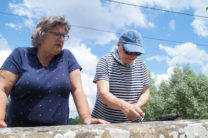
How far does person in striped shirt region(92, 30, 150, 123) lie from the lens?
236 cm

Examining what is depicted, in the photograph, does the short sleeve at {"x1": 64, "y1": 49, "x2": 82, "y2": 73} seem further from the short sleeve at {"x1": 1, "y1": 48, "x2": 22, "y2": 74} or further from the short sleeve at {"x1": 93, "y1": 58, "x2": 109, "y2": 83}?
the short sleeve at {"x1": 1, "y1": 48, "x2": 22, "y2": 74}

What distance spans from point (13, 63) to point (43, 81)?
0.29 m

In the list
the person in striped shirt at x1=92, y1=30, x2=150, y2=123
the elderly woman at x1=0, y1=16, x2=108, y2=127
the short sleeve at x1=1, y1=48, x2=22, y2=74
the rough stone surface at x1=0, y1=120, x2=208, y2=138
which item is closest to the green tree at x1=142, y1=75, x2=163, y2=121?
the person in striped shirt at x1=92, y1=30, x2=150, y2=123

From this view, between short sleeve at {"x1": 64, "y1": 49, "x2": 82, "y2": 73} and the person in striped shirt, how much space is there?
0.26 meters

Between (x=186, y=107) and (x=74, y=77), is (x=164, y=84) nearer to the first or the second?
(x=186, y=107)

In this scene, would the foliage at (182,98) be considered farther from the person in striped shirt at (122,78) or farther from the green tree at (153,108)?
the person in striped shirt at (122,78)

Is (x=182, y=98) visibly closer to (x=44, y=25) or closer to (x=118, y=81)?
(x=118, y=81)

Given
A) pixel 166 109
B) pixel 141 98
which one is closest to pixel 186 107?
pixel 166 109

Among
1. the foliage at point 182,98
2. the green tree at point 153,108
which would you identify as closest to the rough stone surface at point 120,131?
the foliage at point 182,98

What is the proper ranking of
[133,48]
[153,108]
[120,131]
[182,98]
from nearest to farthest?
[120,131], [133,48], [182,98], [153,108]

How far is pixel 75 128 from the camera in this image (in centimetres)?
124

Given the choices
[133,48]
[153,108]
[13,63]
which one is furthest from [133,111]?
[153,108]

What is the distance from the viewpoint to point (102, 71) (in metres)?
2.39

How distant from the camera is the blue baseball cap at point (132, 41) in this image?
2.34 meters
